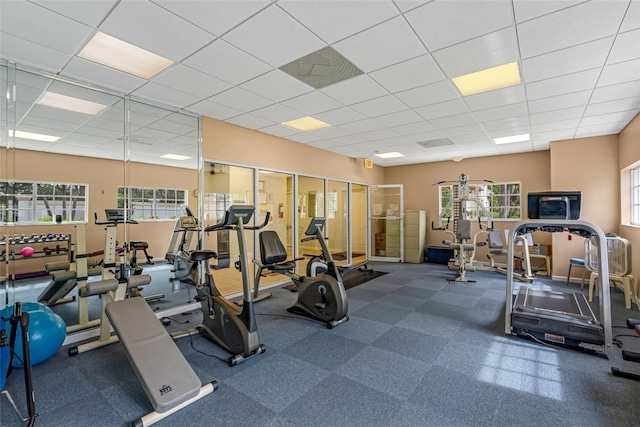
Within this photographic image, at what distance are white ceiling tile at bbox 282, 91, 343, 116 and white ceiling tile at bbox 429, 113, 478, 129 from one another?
5.89 feet

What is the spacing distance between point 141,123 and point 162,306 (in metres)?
2.59

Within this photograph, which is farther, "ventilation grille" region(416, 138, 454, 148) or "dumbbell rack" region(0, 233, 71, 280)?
"ventilation grille" region(416, 138, 454, 148)

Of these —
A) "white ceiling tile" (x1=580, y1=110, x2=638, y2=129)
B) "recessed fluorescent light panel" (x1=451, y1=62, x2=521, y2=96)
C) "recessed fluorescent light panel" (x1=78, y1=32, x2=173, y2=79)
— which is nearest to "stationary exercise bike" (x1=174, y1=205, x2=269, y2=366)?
"recessed fluorescent light panel" (x1=78, y1=32, x2=173, y2=79)

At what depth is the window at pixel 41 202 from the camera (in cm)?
297

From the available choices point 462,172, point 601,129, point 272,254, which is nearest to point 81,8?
point 272,254

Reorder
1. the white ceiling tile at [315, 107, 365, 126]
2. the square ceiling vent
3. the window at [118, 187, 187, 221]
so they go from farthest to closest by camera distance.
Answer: the white ceiling tile at [315, 107, 365, 126] → the window at [118, 187, 187, 221] → the square ceiling vent

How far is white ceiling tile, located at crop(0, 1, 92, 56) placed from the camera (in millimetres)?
2137

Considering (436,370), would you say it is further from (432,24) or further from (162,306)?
(162,306)

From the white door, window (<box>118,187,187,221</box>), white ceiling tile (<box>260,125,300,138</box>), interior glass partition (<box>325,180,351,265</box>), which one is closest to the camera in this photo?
window (<box>118,187,187,221</box>)

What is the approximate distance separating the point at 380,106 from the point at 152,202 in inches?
140

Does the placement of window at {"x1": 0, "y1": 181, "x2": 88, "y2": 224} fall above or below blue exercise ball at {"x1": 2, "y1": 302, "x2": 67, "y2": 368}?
above

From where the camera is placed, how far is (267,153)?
18.0 feet

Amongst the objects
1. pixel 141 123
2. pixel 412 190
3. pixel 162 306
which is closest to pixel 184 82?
pixel 141 123

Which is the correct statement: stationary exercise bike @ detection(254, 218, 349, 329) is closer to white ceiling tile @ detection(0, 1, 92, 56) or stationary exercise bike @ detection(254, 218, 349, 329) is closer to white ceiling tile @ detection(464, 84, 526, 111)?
white ceiling tile @ detection(464, 84, 526, 111)
